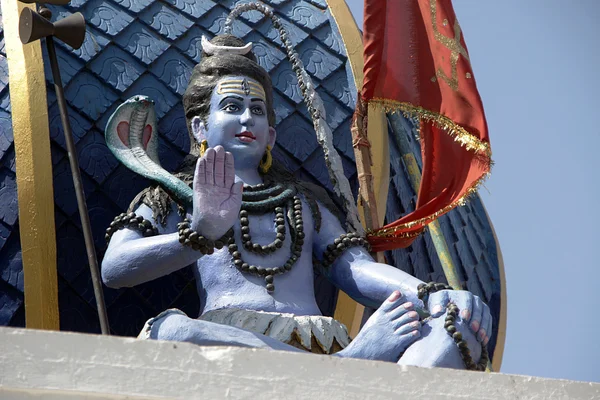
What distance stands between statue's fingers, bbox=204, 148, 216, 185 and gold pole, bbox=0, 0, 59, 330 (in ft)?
5.65

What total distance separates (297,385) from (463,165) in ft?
11.3

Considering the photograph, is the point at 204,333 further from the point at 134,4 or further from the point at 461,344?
the point at 134,4

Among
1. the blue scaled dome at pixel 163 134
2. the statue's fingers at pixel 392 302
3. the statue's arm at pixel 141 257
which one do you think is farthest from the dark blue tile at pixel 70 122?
the statue's fingers at pixel 392 302

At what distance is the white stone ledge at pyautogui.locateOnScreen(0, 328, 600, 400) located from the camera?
6.03 m

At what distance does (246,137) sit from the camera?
9.02 m

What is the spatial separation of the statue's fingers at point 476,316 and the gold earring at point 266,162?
5.68 feet

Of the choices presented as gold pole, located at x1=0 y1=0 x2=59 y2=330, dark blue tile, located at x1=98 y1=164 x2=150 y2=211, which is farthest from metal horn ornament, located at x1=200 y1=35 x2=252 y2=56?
gold pole, located at x1=0 y1=0 x2=59 y2=330

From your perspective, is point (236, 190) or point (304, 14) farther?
point (304, 14)

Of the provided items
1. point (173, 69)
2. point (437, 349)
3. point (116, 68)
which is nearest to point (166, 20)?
point (173, 69)

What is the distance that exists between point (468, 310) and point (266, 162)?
1816mm

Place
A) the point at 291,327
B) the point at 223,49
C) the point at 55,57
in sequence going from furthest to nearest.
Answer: the point at 223,49
the point at 55,57
the point at 291,327

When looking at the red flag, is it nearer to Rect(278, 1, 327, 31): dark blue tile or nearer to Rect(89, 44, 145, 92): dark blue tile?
Rect(278, 1, 327, 31): dark blue tile

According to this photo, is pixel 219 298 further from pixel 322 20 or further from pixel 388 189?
pixel 322 20

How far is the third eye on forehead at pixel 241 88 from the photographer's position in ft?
29.8
